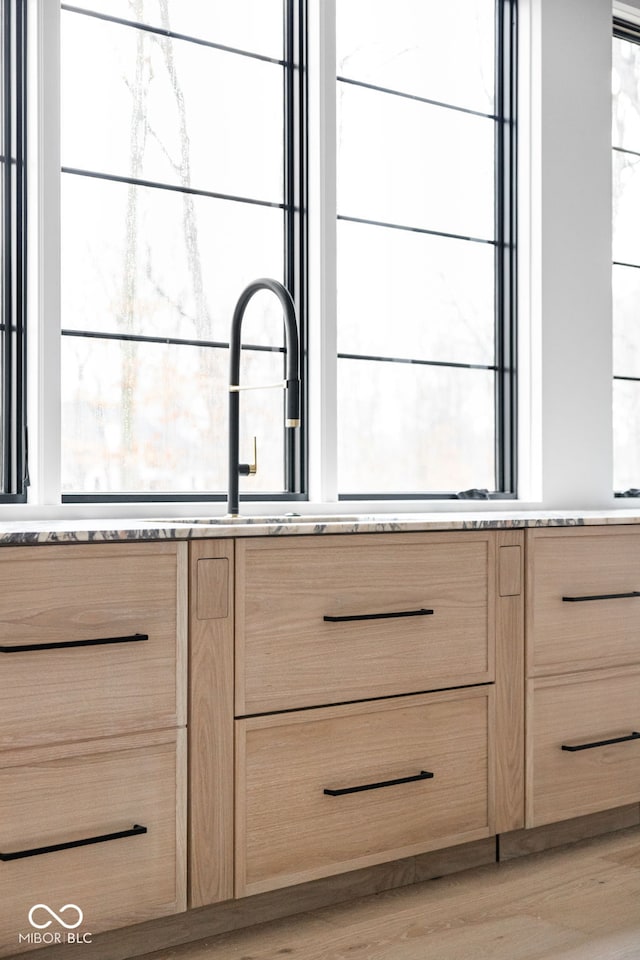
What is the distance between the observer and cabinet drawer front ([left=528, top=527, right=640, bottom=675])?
2.45 meters

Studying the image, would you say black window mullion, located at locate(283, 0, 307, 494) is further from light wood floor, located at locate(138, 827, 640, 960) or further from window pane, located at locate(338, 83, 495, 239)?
light wood floor, located at locate(138, 827, 640, 960)

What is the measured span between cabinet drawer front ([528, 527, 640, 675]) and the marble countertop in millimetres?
42

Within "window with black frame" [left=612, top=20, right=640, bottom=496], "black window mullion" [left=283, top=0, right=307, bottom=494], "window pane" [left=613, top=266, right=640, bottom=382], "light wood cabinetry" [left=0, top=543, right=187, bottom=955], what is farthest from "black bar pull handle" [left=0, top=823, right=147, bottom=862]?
"window pane" [left=613, top=266, right=640, bottom=382]

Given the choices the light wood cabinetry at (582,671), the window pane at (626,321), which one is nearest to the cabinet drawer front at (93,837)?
the light wood cabinetry at (582,671)

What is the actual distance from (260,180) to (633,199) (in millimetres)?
1588

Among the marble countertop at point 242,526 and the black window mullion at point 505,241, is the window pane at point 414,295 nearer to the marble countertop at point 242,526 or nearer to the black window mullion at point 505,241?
the black window mullion at point 505,241

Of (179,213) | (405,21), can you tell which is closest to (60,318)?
(179,213)

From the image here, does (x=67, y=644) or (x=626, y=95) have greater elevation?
(x=626, y=95)

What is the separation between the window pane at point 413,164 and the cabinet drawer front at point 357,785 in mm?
1463

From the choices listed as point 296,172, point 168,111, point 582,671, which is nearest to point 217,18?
point 168,111

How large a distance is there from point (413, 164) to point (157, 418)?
115cm

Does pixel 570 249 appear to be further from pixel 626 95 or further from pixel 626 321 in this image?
pixel 626 95

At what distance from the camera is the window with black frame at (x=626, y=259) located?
369 cm

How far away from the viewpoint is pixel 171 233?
8.74 feet
